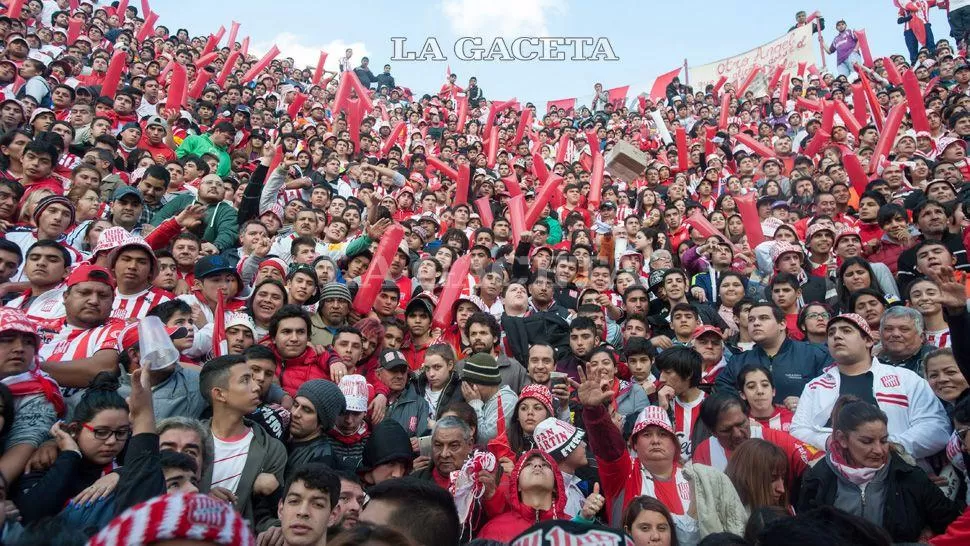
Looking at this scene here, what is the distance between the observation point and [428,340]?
580 cm

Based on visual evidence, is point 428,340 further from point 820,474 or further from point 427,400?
point 820,474

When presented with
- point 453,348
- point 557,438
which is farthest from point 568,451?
point 453,348

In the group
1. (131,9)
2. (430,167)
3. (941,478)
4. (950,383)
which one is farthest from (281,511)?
(131,9)

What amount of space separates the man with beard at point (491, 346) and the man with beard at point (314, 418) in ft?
4.32

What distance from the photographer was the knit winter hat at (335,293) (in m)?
5.32

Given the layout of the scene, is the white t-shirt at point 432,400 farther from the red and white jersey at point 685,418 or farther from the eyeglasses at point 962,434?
the eyeglasses at point 962,434

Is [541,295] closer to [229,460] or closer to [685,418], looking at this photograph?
[685,418]

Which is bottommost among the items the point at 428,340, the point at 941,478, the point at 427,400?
Answer: the point at 941,478

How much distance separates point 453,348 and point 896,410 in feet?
11.2

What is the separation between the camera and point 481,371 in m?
4.70

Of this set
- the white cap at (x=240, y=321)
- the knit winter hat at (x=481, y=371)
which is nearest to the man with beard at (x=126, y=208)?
the white cap at (x=240, y=321)

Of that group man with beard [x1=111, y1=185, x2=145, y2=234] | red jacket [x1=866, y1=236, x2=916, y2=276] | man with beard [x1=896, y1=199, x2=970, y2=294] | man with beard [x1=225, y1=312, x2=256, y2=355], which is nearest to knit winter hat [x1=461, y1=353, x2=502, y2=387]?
man with beard [x1=225, y1=312, x2=256, y2=355]

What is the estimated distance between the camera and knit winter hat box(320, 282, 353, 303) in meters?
5.32

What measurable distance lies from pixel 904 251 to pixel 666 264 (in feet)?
7.99
